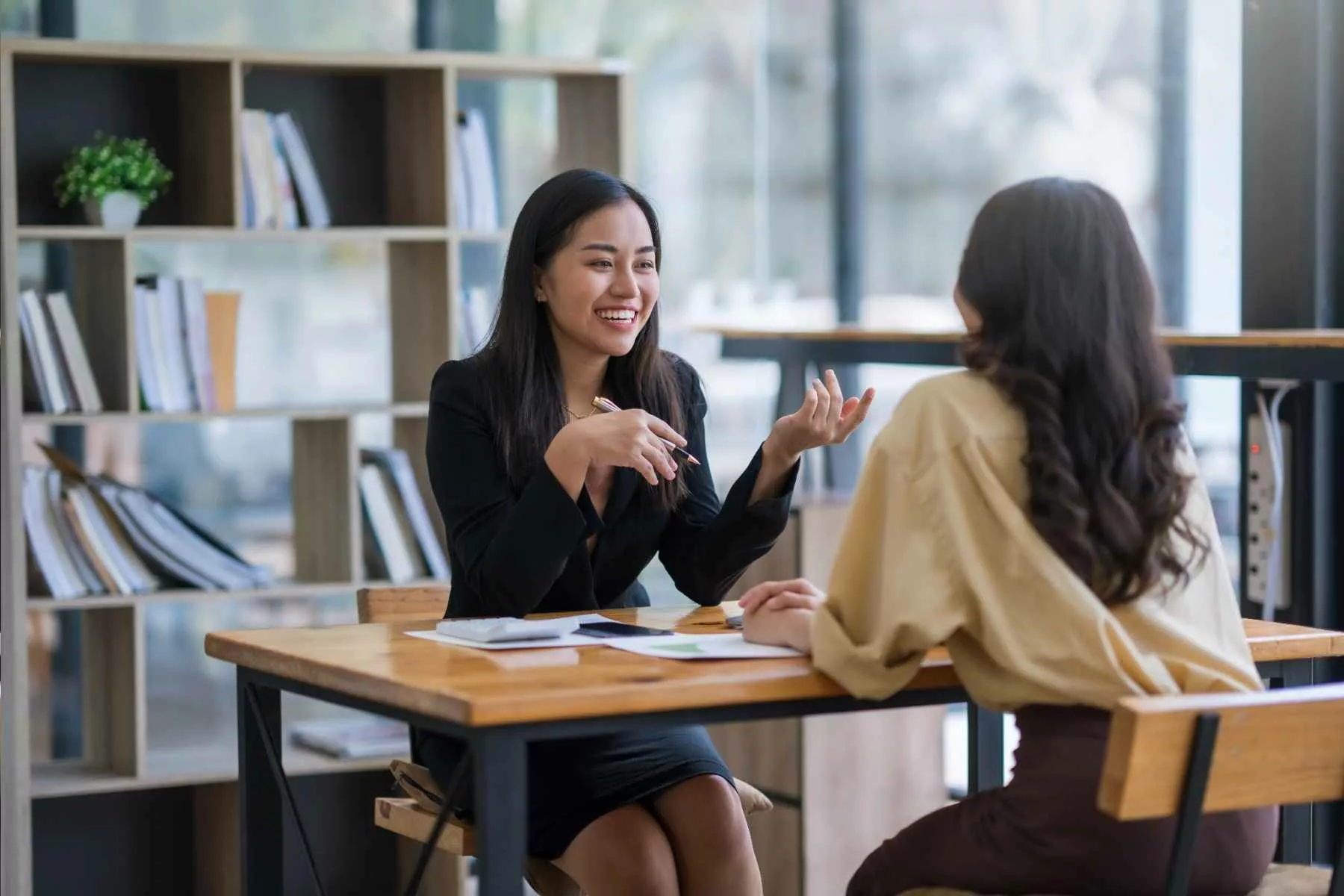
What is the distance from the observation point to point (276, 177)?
3863 millimetres

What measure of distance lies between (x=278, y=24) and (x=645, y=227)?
193 centimetres

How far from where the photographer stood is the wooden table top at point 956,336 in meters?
3.05

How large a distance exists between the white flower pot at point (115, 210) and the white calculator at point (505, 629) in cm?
162

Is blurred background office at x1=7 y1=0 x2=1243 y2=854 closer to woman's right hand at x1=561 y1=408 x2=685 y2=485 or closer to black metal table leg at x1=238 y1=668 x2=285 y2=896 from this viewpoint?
black metal table leg at x1=238 y1=668 x2=285 y2=896

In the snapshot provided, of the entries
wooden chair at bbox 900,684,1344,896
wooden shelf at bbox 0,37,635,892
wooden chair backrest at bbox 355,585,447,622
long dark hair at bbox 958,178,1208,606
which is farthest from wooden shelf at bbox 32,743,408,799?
wooden chair at bbox 900,684,1344,896

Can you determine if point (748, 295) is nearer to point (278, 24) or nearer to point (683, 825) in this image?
point (278, 24)

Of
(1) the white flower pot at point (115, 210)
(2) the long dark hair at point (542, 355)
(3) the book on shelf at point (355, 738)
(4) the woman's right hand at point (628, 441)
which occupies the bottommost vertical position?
(3) the book on shelf at point (355, 738)

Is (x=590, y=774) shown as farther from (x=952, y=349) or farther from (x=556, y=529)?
(x=952, y=349)

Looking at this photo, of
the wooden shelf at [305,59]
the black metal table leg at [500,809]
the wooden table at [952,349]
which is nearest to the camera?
the black metal table leg at [500,809]

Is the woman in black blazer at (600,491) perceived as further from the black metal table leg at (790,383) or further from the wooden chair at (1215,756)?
the black metal table leg at (790,383)

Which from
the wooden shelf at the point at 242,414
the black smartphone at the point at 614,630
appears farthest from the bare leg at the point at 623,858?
the wooden shelf at the point at 242,414

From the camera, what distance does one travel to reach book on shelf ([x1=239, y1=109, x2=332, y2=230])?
3828 mm

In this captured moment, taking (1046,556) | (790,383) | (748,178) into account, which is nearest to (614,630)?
(1046,556)

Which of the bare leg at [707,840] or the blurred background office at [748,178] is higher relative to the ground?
the blurred background office at [748,178]
